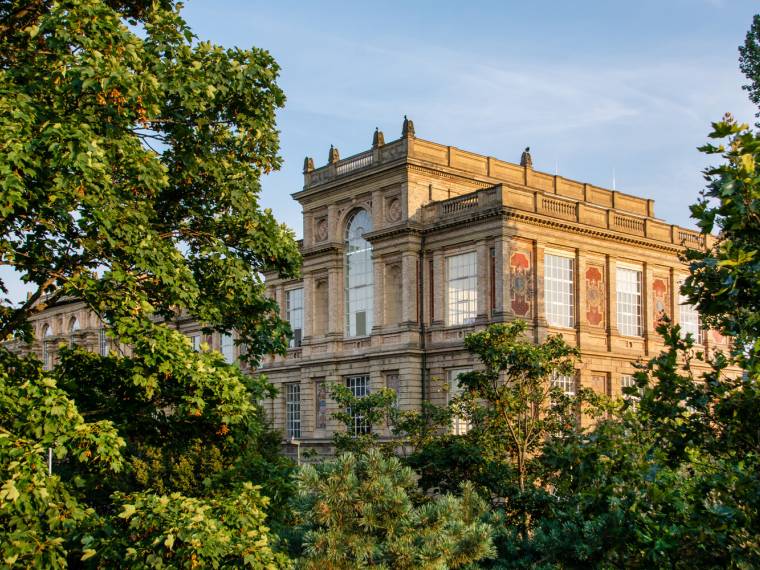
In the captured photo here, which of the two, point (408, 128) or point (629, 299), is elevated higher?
point (408, 128)

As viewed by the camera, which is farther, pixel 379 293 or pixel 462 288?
pixel 379 293

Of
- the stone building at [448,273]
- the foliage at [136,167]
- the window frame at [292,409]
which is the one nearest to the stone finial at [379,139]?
the stone building at [448,273]

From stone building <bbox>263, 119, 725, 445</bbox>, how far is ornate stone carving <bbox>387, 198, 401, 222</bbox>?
0.10 m

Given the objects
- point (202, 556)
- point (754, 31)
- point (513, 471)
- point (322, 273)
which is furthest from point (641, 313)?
point (202, 556)

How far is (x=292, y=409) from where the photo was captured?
59.1 metres

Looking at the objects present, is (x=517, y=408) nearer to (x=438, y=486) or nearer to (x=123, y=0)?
(x=438, y=486)

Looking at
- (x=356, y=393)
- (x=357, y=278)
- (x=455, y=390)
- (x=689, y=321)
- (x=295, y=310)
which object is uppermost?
(x=357, y=278)

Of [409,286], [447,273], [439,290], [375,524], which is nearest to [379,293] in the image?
[409,286]

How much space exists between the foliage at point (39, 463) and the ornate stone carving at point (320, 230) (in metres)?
43.0

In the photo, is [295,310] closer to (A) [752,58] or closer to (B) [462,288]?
(B) [462,288]

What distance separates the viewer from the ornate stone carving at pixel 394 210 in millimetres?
52125

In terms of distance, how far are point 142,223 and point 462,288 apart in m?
35.6

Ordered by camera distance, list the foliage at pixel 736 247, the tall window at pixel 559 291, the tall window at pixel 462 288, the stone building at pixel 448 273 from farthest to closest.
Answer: the tall window at pixel 559 291 < the tall window at pixel 462 288 < the stone building at pixel 448 273 < the foliage at pixel 736 247

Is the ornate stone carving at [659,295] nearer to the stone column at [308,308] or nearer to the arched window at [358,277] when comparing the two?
the arched window at [358,277]
